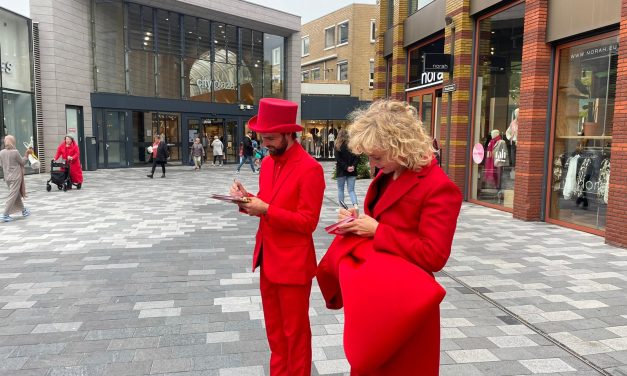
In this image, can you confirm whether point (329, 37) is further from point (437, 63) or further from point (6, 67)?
point (437, 63)

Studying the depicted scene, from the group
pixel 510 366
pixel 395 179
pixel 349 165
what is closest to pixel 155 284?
pixel 510 366

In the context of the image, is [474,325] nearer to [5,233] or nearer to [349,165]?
[349,165]

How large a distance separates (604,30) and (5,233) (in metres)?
10.8

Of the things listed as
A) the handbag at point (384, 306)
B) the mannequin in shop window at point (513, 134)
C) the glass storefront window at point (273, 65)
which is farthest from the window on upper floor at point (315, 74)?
the handbag at point (384, 306)

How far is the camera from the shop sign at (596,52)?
805 cm

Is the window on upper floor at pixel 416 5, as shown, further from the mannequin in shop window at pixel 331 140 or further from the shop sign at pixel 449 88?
the mannequin in shop window at pixel 331 140

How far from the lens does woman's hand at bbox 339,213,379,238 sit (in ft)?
6.37

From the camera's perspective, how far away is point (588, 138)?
8.70 m

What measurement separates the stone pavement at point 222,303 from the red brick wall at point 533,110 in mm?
823

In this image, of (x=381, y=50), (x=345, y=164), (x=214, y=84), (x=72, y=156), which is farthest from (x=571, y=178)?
(x=214, y=84)

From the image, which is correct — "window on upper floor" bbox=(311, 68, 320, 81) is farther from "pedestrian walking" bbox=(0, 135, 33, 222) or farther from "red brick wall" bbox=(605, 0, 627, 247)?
"red brick wall" bbox=(605, 0, 627, 247)

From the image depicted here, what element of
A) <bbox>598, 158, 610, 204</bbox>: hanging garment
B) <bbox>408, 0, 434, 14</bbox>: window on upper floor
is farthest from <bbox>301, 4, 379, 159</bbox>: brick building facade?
<bbox>598, 158, 610, 204</bbox>: hanging garment

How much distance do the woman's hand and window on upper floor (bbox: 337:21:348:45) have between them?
Answer: 3958 centimetres

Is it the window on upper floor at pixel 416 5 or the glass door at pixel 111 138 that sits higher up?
the window on upper floor at pixel 416 5
